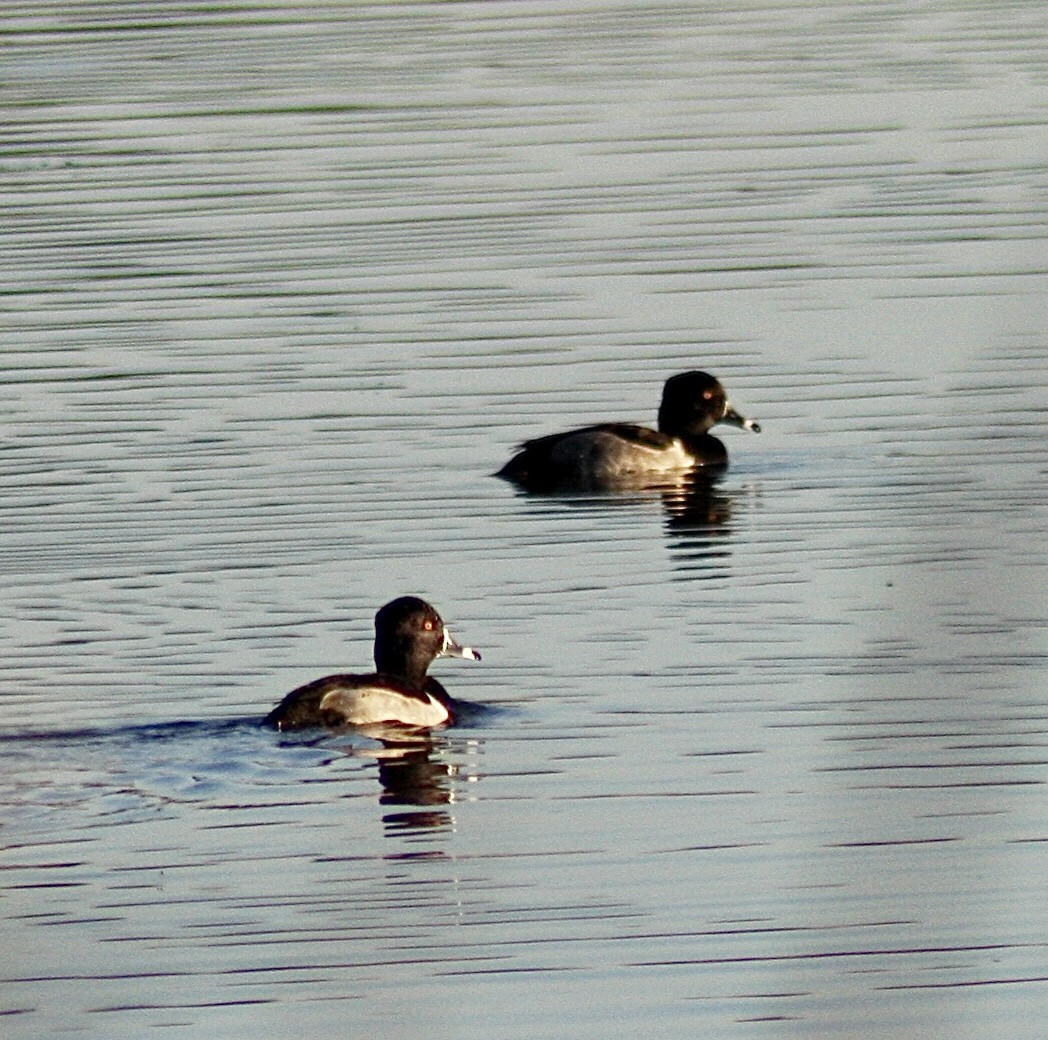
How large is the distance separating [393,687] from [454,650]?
699 mm

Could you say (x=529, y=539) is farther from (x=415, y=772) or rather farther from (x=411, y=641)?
(x=415, y=772)

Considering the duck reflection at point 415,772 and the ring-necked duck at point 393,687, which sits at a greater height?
the ring-necked duck at point 393,687

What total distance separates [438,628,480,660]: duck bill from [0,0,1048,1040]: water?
0.53 feet

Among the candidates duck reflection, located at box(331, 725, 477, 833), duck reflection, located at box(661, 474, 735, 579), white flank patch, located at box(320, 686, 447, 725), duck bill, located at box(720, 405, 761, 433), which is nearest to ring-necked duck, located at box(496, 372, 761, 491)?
duck bill, located at box(720, 405, 761, 433)

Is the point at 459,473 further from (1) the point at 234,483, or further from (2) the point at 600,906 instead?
(2) the point at 600,906

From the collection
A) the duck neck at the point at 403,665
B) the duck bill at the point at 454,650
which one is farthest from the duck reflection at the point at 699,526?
the duck neck at the point at 403,665

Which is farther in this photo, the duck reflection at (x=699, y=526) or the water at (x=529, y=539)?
the duck reflection at (x=699, y=526)

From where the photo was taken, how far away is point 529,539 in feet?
52.5

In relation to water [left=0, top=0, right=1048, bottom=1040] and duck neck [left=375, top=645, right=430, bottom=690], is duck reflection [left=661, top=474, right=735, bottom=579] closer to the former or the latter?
water [left=0, top=0, right=1048, bottom=1040]

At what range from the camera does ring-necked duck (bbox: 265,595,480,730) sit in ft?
39.1

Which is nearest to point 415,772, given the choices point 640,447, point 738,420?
point 640,447

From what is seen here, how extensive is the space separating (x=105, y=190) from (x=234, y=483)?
9.53 m

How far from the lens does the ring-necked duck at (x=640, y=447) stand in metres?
17.2

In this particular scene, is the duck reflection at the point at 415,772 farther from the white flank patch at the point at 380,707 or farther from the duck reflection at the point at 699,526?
the duck reflection at the point at 699,526
